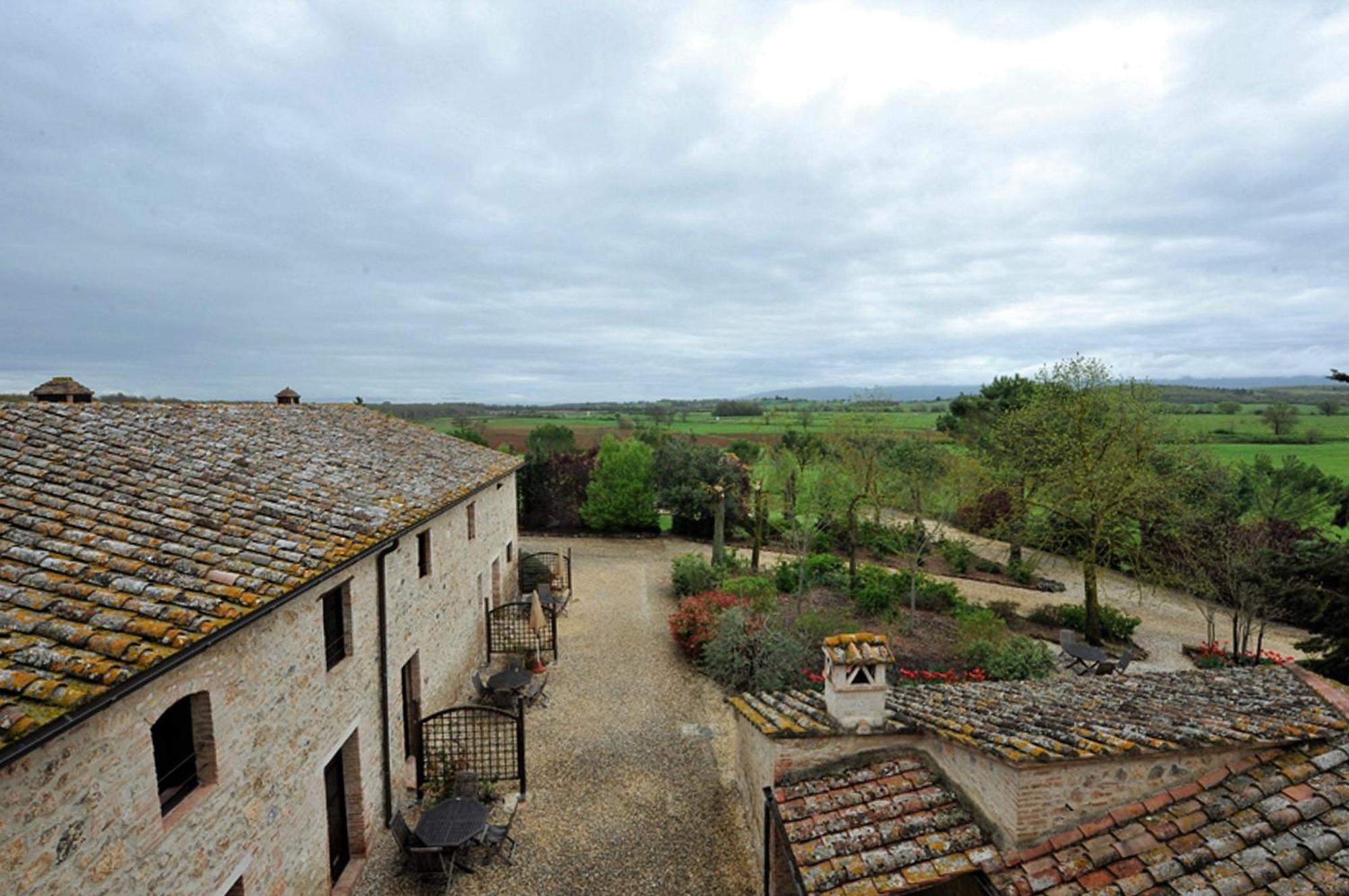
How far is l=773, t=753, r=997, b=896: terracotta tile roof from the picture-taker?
17.5ft

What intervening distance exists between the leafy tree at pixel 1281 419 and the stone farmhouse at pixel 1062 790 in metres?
46.4

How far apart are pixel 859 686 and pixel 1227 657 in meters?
15.8

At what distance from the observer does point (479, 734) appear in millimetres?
11508

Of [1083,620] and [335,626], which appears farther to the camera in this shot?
[1083,620]

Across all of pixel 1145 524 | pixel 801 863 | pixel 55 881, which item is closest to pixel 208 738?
pixel 55 881

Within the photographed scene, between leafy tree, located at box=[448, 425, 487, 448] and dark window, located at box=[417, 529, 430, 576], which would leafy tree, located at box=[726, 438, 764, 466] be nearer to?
leafy tree, located at box=[448, 425, 487, 448]

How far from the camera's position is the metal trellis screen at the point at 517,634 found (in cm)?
1591

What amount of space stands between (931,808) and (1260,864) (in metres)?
2.60

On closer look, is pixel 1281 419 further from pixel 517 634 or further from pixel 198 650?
pixel 198 650

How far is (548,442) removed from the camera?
1420 inches

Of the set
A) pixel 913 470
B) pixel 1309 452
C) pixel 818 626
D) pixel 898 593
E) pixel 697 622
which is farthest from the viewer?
pixel 1309 452

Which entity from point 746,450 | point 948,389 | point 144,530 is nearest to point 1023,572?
point 746,450

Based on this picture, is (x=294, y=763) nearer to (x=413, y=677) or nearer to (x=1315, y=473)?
(x=413, y=677)

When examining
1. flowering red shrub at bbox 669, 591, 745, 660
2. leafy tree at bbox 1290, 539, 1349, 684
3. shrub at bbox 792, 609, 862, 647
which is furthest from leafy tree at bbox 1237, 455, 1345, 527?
flowering red shrub at bbox 669, 591, 745, 660
